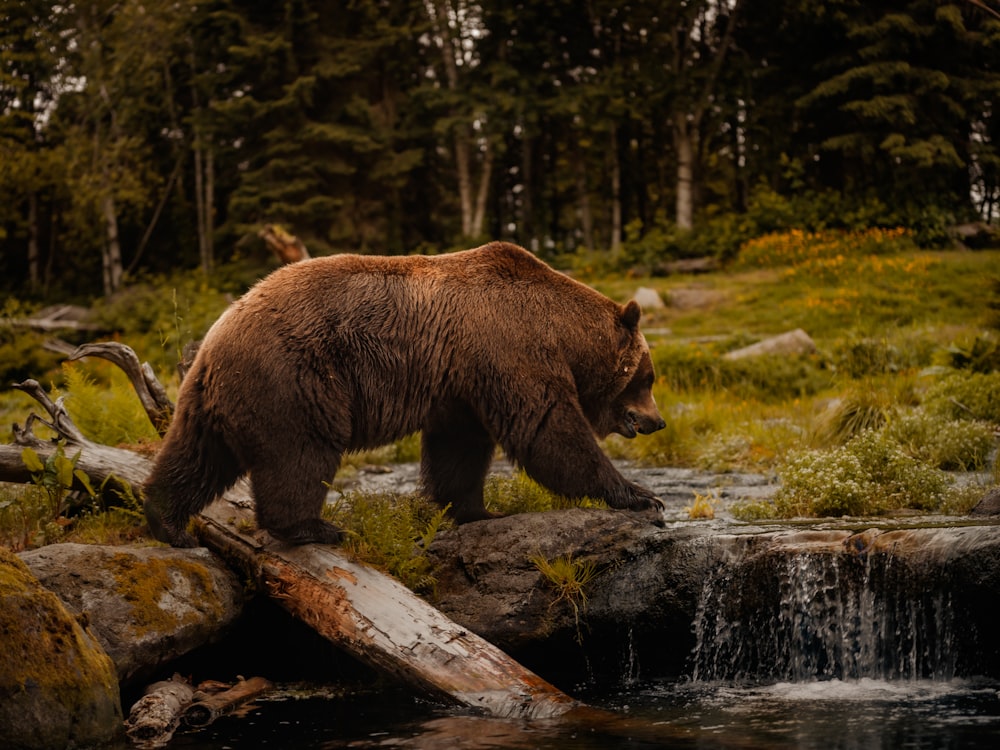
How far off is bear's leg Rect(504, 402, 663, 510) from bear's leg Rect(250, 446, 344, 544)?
127cm

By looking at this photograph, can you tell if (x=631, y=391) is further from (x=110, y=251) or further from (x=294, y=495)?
(x=110, y=251)

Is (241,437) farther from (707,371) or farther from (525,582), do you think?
(707,371)

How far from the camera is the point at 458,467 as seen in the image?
7.64m

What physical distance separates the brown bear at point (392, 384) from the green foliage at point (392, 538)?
0.75ft

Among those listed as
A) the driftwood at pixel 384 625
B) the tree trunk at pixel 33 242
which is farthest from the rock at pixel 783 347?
the tree trunk at pixel 33 242

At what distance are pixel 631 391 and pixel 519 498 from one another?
3.85 feet

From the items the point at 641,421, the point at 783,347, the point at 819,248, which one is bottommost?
the point at 783,347

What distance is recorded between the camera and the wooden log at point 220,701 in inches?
224

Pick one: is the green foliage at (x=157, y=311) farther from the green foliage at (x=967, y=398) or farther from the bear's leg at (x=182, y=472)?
the bear's leg at (x=182, y=472)

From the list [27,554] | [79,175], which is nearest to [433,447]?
[27,554]

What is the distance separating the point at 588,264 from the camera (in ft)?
93.1

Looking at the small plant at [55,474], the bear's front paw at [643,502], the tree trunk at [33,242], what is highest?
the tree trunk at [33,242]

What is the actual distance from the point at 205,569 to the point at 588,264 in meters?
22.7

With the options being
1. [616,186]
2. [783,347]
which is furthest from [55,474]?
[616,186]
